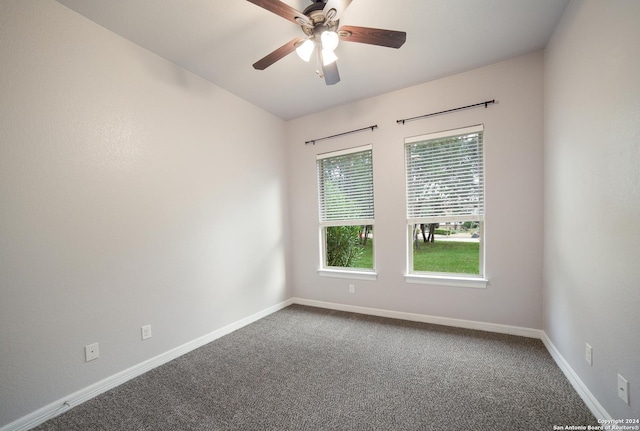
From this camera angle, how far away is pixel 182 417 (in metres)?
1.66

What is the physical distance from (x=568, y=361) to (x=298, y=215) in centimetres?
321

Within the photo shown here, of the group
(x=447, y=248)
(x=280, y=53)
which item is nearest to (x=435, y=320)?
(x=447, y=248)

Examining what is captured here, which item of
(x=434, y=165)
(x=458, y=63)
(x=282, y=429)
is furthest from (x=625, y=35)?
(x=282, y=429)

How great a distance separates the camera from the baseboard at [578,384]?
1525mm

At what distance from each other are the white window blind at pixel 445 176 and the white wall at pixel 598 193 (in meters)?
0.66

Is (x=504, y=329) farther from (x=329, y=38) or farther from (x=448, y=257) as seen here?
(x=329, y=38)

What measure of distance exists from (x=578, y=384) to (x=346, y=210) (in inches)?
104

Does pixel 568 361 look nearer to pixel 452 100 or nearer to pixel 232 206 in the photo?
pixel 452 100

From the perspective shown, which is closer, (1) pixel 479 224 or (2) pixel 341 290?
(1) pixel 479 224

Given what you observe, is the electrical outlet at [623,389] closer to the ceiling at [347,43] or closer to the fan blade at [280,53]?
the ceiling at [347,43]

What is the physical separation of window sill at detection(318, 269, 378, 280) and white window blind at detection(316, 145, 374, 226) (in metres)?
0.68

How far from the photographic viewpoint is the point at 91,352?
1914mm

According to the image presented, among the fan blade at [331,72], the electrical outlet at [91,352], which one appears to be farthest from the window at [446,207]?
the electrical outlet at [91,352]

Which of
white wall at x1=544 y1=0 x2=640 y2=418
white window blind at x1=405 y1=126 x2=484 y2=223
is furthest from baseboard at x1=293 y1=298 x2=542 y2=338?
white window blind at x1=405 y1=126 x2=484 y2=223
